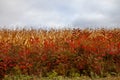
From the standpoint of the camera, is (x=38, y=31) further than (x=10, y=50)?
Yes

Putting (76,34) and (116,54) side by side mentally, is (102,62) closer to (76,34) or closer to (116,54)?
(116,54)

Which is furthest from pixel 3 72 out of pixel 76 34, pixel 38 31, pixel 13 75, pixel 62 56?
pixel 38 31

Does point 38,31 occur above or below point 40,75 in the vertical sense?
above

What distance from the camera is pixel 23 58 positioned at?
14.5 metres

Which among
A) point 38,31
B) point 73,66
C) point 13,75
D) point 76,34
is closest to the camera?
point 13,75

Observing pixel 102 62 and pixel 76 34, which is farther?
pixel 76 34

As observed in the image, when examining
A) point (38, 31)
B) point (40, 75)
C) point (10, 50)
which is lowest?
point (40, 75)

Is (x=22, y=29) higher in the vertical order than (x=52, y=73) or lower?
higher

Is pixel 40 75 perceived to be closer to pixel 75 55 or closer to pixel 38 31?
pixel 75 55

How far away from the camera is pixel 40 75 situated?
13.9 meters

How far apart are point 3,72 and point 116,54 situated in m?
4.84

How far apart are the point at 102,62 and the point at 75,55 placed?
115 centimetres

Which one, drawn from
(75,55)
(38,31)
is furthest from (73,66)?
(38,31)

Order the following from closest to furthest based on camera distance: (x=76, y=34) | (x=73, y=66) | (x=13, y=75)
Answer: (x=13, y=75) → (x=73, y=66) → (x=76, y=34)
